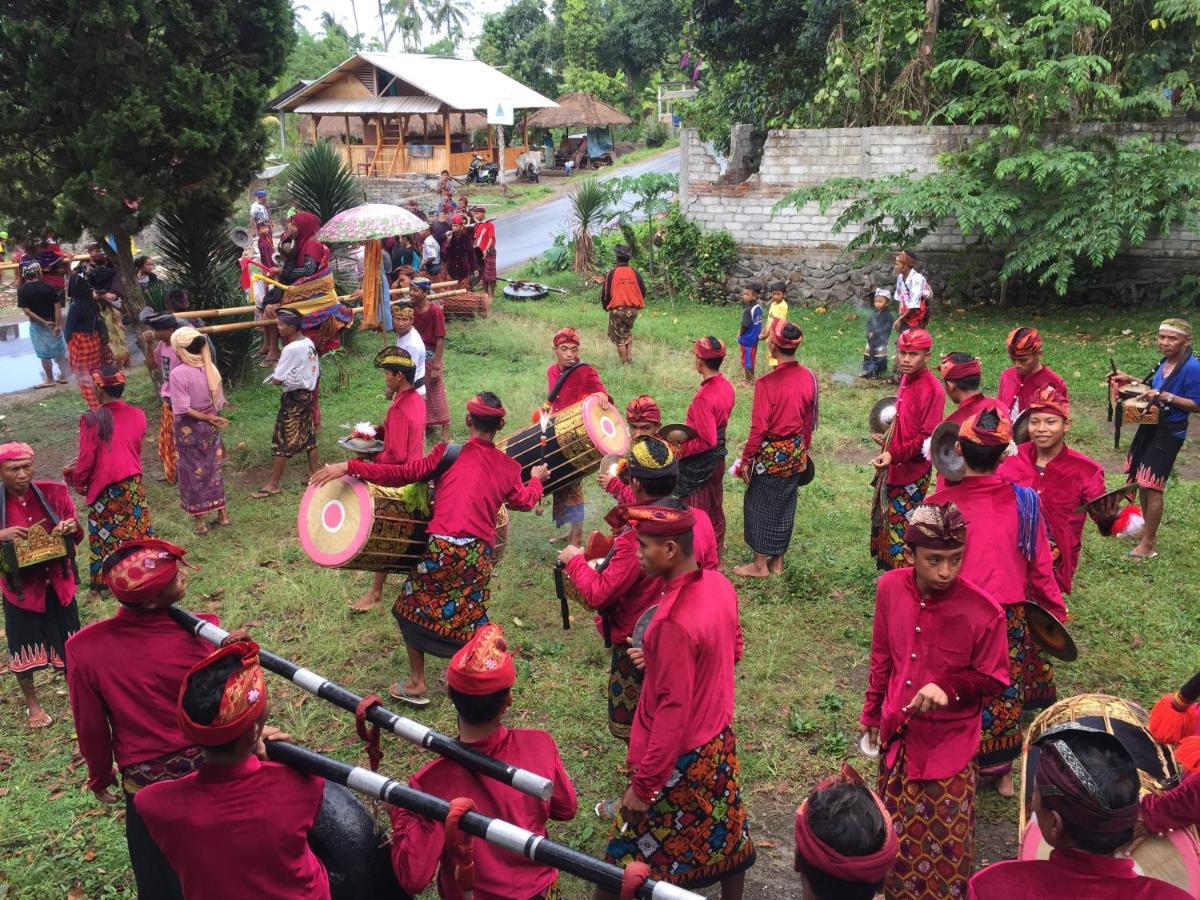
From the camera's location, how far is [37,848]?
4.62m

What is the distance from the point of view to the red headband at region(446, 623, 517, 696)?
9.21 ft

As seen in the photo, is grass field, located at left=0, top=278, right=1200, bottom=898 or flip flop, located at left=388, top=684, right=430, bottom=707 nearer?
grass field, located at left=0, top=278, right=1200, bottom=898

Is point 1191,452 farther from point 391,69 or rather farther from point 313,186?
point 391,69

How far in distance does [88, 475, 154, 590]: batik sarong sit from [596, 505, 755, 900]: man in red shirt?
463cm

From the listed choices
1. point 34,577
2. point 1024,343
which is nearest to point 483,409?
point 34,577

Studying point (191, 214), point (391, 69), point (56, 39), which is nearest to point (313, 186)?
point (191, 214)

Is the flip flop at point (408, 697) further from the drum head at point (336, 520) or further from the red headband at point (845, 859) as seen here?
the red headband at point (845, 859)

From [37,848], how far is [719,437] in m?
4.93

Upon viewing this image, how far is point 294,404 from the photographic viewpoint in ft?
29.7

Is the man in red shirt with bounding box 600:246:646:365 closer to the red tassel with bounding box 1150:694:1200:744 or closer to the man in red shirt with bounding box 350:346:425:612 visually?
the man in red shirt with bounding box 350:346:425:612

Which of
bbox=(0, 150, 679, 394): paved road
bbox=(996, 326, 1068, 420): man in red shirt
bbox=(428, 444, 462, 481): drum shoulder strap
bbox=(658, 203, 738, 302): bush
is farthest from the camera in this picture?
bbox=(658, 203, 738, 302): bush

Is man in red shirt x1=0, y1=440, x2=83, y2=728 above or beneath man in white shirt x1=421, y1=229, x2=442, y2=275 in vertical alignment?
beneath

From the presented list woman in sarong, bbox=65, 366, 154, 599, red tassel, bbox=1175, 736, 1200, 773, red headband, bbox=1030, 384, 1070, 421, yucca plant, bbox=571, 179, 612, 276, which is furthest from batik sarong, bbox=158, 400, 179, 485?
yucca plant, bbox=571, 179, 612, 276

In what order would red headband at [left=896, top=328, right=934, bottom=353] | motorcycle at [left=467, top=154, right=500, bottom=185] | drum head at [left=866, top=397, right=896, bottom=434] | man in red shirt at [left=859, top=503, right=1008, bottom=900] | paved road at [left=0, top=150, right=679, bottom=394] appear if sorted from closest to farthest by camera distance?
man in red shirt at [left=859, top=503, right=1008, bottom=900], red headband at [left=896, top=328, right=934, bottom=353], drum head at [left=866, top=397, right=896, bottom=434], paved road at [left=0, top=150, right=679, bottom=394], motorcycle at [left=467, top=154, right=500, bottom=185]
